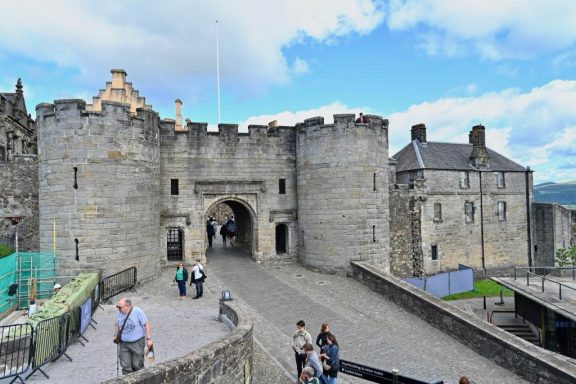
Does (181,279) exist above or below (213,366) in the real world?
above

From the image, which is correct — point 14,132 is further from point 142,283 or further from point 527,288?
point 527,288

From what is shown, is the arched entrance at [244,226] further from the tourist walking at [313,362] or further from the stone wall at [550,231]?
the stone wall at [550,231]

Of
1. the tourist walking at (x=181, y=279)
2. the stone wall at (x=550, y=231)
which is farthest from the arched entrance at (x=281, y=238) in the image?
the stone wall at (x=550, y=231)

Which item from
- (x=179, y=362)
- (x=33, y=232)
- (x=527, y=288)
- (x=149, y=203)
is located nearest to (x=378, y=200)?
(x=527, y=288)

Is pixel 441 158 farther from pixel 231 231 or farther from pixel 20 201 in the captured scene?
pixel 20 201

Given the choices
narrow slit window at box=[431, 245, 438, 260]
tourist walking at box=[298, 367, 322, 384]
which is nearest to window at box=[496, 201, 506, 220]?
narrow slit window at box=[431, 245, 438, 260]

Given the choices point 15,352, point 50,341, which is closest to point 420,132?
point 50,341

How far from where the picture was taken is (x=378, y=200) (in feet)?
57.6

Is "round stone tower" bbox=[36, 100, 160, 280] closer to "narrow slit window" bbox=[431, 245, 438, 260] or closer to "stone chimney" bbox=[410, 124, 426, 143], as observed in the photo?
A: "narrow slit window" bbox=[431, 245, 438, 260]

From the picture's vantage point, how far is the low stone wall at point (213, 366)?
5.57 m

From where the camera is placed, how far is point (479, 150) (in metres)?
28.8

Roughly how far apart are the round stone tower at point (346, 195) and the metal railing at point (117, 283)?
798cm

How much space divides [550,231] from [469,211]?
729cm

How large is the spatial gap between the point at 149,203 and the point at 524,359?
1349 cm
